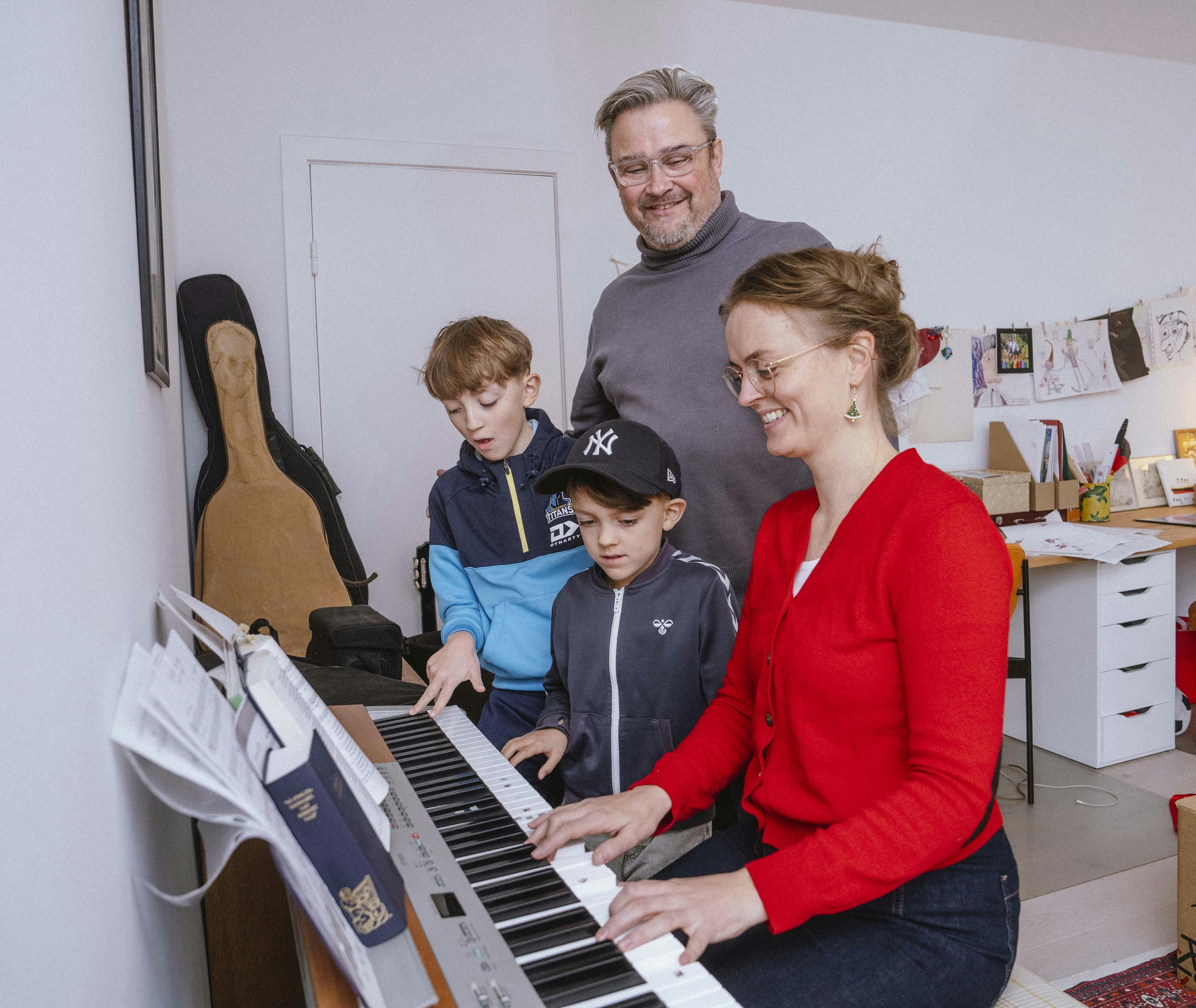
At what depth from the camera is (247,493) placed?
2977mm

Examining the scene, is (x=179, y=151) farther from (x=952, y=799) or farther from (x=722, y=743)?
(x=952, y=799)

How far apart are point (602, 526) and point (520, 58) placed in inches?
103

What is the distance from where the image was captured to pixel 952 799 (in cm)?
94

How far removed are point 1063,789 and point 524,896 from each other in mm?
2841

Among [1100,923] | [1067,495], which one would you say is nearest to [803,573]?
[1100,923]

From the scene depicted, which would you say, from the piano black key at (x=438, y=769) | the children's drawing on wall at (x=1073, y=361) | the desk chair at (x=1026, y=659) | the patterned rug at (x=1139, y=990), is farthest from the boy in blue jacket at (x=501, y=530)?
the children's drawing on wall at (x=1073, y=361)

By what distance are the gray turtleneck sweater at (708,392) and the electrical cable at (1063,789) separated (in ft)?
6.13

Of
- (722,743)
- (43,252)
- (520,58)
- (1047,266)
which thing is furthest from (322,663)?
(1047,266)

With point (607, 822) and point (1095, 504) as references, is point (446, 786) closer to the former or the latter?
point (607, 822)

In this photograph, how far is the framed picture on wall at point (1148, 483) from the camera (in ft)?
14.1

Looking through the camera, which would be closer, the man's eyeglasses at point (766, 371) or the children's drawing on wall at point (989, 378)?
the man's eyeglasses at point (766, 371)

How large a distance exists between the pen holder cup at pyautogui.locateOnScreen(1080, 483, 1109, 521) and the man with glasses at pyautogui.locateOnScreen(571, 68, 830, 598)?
2.73 m

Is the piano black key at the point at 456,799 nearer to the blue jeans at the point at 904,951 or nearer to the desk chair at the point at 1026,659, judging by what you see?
the blue jeans at the point at 904,951

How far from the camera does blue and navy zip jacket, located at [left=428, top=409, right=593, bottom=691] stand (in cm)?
168
